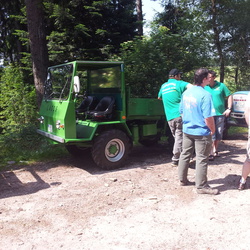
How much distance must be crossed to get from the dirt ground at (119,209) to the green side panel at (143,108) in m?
1.15

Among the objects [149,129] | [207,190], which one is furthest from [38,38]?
[207,190]

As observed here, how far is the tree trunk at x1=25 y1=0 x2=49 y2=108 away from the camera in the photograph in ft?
28.4

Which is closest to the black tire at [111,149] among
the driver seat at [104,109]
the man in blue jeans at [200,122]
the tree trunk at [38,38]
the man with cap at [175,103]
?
the driver seat at [104,109]

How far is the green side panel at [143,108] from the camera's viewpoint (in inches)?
239

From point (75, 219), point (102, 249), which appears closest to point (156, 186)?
point (75, 219)

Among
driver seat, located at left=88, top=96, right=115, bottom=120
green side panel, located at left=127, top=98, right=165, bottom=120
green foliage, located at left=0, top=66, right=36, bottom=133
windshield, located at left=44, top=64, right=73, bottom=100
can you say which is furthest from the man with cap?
green foliage, located at left=0, top=66, right=36, bottom=133

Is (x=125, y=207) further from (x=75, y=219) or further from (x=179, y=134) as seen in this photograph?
(x=179, y=134)

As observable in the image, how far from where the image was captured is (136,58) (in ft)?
29.3

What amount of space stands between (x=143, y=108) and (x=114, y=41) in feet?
22.9

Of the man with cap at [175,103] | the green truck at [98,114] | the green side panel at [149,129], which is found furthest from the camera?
the green side panel at [149,129]

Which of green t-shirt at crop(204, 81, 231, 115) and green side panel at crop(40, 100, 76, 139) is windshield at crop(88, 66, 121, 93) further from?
green t-shirt at crop(204, 81, 231, 115)

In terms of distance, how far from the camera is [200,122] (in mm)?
4297

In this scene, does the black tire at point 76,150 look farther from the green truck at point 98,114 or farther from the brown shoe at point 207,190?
the brown shoe at point 207,190

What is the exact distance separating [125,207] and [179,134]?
2.22 m
